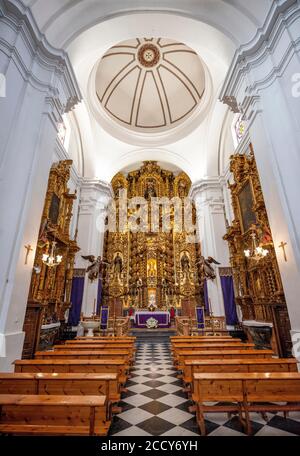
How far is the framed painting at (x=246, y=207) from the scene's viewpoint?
7693 mm

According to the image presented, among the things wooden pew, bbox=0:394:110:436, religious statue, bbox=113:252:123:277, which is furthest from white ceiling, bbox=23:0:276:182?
religious statue, bbox=113:252:123:277

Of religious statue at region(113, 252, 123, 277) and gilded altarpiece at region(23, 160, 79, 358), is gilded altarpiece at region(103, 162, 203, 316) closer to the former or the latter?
religious statue at region(113, 252, 123, 277)

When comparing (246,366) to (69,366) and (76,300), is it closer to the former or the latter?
(69,366)

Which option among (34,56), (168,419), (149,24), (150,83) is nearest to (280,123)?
(149,24)

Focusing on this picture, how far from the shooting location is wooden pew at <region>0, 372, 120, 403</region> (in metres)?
2.38

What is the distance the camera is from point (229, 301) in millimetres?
9734

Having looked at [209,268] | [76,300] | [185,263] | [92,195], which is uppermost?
[92,195]

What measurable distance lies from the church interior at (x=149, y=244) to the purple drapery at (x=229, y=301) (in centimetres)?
5

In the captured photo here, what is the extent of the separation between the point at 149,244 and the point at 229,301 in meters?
6.82

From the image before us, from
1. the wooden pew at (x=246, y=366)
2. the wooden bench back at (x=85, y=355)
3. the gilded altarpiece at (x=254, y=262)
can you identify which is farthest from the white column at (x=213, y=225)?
the wooden bench back at (x=85, y=355)

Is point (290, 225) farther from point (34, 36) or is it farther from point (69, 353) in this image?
point (34, 36)

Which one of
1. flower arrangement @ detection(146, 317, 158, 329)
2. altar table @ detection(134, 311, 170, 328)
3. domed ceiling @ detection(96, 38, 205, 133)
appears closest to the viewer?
flower arrangement @ detection(146, 317, 158, 329)

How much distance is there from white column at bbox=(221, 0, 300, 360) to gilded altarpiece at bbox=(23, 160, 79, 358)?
586cm

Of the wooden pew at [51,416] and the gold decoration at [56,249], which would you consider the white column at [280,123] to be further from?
the gold decoration at [56,249]
